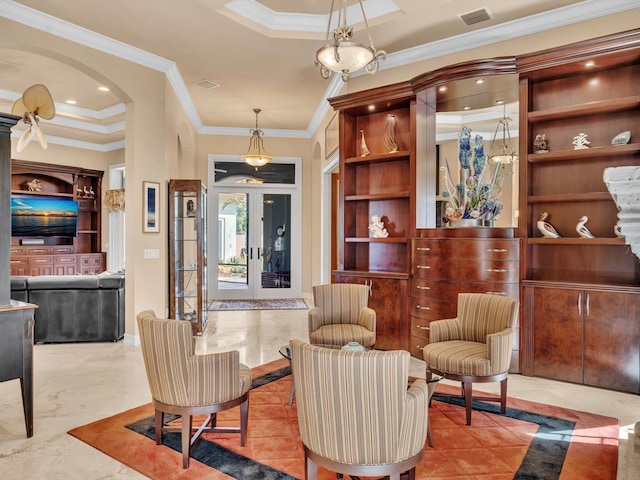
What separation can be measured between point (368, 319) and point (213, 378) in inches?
69.5

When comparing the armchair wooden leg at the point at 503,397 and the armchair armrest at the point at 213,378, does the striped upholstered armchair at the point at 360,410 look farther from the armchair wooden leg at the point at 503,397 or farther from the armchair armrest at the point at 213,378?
the armchair wooden leg at the point at 503,397

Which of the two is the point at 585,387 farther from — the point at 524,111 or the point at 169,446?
the point at 169,446

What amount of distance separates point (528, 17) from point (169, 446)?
466 cm

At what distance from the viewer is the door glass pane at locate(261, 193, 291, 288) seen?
→ 9.09 meters

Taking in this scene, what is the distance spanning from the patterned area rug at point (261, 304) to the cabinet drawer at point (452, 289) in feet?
11.8

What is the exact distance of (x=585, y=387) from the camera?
3705 mm

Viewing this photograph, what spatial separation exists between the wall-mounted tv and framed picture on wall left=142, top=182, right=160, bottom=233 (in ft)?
15.6

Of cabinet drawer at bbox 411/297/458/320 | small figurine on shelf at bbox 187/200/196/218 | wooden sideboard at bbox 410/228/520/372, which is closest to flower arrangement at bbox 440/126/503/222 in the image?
wooden sideboard at bbox 410/228/520/372

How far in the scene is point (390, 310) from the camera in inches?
184

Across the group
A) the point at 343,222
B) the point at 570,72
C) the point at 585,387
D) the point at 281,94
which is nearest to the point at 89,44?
the point at 281,94

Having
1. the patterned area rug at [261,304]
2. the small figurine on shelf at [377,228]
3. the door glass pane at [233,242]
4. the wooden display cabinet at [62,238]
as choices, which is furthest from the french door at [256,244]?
the small figurine on shelf at [377,228]

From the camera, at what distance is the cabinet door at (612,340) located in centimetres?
353

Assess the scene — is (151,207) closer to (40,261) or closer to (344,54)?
(344,54)

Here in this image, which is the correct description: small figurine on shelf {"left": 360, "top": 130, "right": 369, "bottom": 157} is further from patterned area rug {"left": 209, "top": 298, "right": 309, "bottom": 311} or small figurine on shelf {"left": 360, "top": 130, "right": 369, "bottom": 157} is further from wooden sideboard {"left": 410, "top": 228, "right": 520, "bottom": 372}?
patterned area rug {"left": 209, "top": 298, "right": 309, "bottom": 311}
